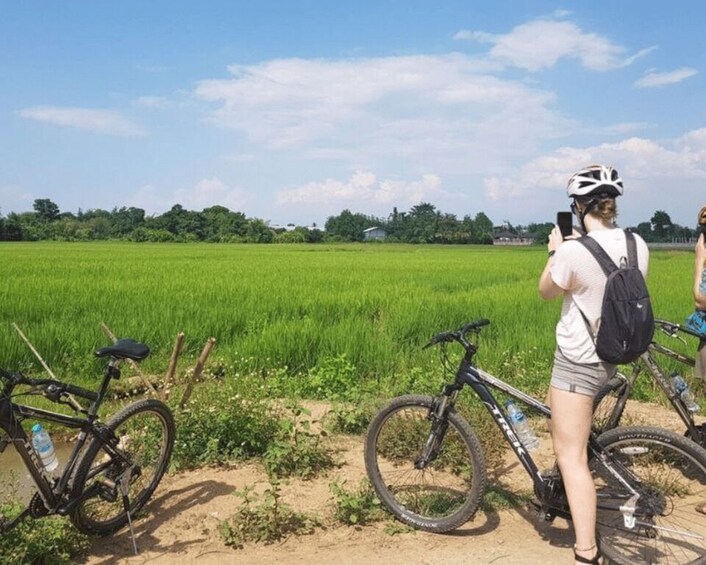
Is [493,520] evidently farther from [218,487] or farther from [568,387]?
[218,487]

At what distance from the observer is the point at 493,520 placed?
3.30 metres

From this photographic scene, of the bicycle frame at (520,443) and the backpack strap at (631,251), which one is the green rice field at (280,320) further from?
the backpack strap at (631,251)

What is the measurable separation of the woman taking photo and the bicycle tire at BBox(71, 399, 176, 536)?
7.46ft

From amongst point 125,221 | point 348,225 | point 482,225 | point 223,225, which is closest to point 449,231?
point 482,225

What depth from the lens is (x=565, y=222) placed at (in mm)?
2498

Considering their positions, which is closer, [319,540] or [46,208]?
[319,540]

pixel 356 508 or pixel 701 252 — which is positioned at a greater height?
pixel 701 252

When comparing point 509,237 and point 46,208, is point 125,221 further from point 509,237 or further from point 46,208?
point 509,237

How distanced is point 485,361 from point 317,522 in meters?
3.79

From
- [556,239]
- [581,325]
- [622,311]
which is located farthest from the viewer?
[556,239]

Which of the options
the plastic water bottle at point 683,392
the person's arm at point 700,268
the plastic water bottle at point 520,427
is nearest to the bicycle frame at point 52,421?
the plastic water bottle at point 520,427

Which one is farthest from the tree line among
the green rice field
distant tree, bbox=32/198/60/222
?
the green rice field

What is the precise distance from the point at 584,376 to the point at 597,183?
0.82 m

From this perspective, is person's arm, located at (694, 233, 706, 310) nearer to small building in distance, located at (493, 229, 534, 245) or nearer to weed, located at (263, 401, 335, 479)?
weed, located at (263, 401, 335, 479)
